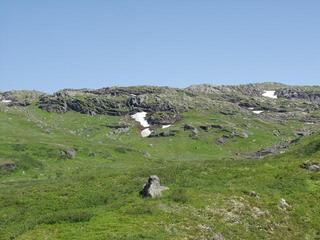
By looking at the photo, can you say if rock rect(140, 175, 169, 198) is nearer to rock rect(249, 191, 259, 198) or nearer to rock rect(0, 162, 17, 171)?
rock rect(249, 191, 259, 198)

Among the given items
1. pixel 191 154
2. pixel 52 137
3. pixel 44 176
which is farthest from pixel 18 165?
pixel 191 154

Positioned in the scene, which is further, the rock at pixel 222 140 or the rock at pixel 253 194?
the rock at pixel 222 140

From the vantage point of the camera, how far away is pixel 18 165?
11656 centimetres

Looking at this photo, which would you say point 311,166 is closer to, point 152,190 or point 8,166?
point 152,190

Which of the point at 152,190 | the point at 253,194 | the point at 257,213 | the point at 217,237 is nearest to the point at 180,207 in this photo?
the point at 152,190

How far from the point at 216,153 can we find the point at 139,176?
12248cm

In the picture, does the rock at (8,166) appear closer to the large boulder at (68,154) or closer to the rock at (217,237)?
the large boulder at (68,154)

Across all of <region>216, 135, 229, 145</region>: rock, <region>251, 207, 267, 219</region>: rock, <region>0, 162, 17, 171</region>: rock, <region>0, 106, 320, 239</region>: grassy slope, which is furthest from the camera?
<region>216, 135, 229, 145</region>: rock

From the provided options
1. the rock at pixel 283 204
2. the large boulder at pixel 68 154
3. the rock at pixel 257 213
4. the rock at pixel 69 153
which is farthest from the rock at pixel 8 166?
the rock at pixel 257 213

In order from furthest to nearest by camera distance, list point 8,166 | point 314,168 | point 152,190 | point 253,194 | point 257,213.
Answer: point 8,166 < point 314,168 < point 253,194 < point 152,190 < point 257,213

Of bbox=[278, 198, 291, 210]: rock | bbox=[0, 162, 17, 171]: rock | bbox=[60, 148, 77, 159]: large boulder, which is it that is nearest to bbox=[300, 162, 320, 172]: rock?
bbox=[278, 198, 291, 210]: rock

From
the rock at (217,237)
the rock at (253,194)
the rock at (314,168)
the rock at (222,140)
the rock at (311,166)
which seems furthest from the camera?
the rock at (222,140)

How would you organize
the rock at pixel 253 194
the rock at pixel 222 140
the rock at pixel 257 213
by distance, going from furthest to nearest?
the rock at pixel 222 140, the rock at pixel 253 194, the rock at pixel 257 213

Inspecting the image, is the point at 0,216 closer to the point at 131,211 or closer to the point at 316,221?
the point at 131,211
